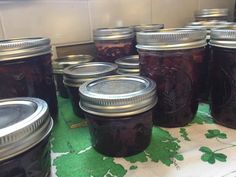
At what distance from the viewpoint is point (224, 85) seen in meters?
0.51

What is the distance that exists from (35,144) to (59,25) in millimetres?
548

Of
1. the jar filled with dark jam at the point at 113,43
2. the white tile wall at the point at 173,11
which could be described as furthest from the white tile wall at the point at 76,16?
the jar filled with dark jam at the point at 113,43

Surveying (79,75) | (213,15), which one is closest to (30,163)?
(79,75)

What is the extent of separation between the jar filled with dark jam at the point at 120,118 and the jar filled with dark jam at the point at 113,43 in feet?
0.87

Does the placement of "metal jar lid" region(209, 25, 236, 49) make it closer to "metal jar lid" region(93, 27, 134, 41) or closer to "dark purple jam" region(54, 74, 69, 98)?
"metal jar lid" region(93, 27, 134, 41)

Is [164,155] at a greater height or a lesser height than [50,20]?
lesser

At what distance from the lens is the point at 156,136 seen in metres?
A: 0.52

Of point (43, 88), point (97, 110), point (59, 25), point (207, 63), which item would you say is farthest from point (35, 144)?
point (59, 25)

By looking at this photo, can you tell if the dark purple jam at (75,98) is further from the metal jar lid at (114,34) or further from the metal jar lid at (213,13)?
the metal jar lid at (213,13)

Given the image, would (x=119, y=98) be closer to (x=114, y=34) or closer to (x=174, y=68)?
(x=174, y=68)

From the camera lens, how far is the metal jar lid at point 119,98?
17.1 inches

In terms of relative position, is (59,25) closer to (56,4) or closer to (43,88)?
(56,4)

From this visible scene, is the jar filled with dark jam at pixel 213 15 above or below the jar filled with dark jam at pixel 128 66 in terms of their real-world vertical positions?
above

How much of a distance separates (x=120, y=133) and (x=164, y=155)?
9cm
